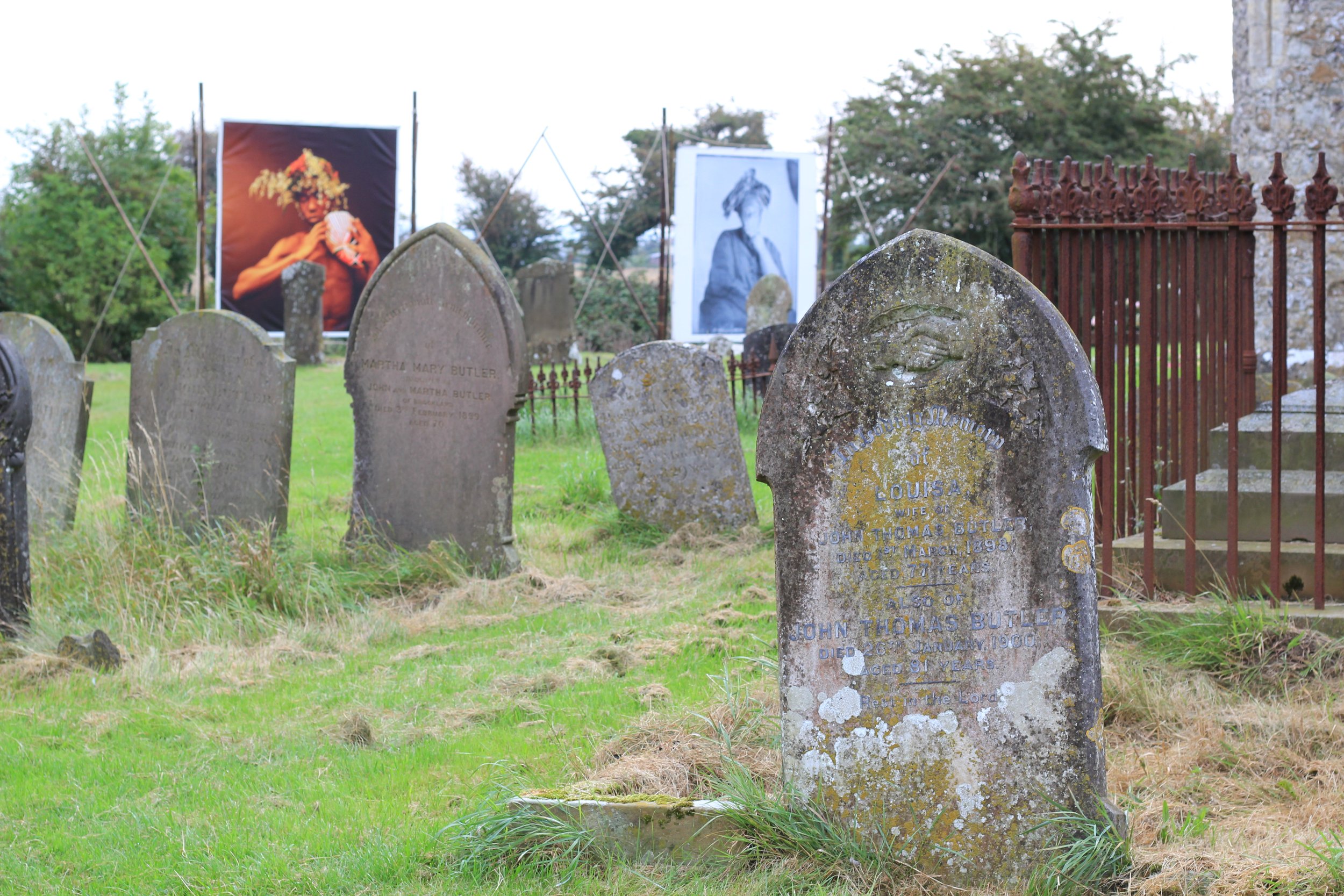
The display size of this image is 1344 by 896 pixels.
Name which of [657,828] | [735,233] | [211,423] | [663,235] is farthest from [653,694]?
[735,233]

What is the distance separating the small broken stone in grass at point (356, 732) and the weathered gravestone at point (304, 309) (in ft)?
55.2

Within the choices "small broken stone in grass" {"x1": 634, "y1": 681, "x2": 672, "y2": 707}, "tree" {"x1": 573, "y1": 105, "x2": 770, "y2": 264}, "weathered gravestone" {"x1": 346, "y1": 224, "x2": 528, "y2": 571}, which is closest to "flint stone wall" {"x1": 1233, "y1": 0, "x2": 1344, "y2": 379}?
"weathered gravestone" {"x1": 346, "y1": 224, "x2": 528, "y2": 571}

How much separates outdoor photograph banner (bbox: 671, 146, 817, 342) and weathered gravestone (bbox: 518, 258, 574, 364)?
1.96 m

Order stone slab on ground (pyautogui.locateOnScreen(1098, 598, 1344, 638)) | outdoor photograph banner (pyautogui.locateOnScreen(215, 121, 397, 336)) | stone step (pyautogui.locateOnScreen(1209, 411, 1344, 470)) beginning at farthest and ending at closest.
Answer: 1. outdoor photograph banner (pyautogui.locateOnScreen(215, 121, 397, 336))
2. stone step (pyautogui.locateOnScreen(1209, 411, 1344, 470))
3. stone slab on ground (pyautogui.locateOnScreen(1098, 598, 1344, 638))

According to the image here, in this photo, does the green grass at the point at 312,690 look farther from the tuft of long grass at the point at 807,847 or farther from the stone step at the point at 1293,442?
the stone step at the point at 1293,442

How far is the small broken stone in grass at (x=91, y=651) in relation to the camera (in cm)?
543

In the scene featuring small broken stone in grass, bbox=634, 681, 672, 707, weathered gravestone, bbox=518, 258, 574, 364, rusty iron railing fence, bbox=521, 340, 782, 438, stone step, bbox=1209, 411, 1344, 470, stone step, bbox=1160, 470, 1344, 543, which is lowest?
small broken stone in grass, bbox=634, 681, 672, 707

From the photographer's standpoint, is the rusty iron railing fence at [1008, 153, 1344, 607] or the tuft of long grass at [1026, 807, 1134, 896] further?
the rusty iron railing fence at [1008, 153, 1344, 607]

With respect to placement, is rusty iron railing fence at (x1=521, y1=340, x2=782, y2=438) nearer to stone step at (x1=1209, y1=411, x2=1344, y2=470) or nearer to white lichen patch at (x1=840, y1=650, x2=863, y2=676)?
stone step at (x1=1209, y1=411, x2=1344, y2=470)

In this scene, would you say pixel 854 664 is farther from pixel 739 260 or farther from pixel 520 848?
pixel 739 260

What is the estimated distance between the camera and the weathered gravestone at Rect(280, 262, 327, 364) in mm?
20500

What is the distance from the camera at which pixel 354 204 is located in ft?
76.0

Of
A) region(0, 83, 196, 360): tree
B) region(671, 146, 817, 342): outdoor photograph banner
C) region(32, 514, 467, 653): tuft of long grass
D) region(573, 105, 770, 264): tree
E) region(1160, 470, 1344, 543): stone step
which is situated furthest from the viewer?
region(573, 105, 770, 264): tree

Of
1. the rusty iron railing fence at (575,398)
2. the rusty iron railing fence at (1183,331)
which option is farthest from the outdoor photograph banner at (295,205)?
the rusty iron railing fence at (1183,331)
